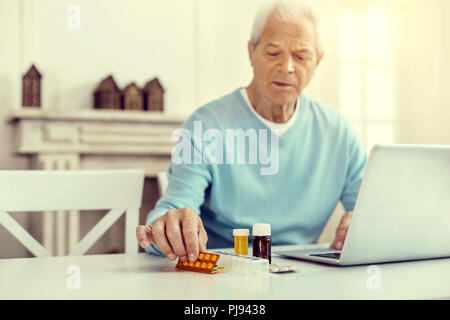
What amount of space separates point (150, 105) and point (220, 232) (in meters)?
1.31

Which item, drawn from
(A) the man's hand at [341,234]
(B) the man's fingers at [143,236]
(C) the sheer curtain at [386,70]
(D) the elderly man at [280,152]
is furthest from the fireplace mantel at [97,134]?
(B) the man's fingers at [143,236]

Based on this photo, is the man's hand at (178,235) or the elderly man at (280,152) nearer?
the man's hand at (178,235)

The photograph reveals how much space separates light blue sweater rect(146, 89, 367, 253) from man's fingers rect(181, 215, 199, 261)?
16.4 inches

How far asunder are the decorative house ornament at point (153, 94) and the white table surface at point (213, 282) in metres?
1.67

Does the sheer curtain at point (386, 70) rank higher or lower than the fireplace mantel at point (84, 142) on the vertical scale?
higher

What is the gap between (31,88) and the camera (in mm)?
2387

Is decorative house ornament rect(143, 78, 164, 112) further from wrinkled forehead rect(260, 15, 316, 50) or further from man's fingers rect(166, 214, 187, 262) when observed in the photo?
man's fingers rect(166, 214, 187, 262)

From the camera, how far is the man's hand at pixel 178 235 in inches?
34.0

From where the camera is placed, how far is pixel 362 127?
9.72 feet

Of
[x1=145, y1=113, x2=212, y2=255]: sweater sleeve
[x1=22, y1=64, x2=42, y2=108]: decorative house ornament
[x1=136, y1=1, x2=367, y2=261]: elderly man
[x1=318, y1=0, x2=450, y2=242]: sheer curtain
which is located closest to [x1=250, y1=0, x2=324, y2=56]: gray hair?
[x1=136, y1=1, x2=367, y2=261]: elderly man

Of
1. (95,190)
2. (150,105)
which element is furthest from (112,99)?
(95,190)

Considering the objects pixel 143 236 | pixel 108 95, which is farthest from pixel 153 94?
pixel 143 236

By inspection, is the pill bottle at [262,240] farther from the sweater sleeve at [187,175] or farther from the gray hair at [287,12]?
the gray hair at [287,12]

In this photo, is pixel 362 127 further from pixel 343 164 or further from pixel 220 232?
pixel 220 232
